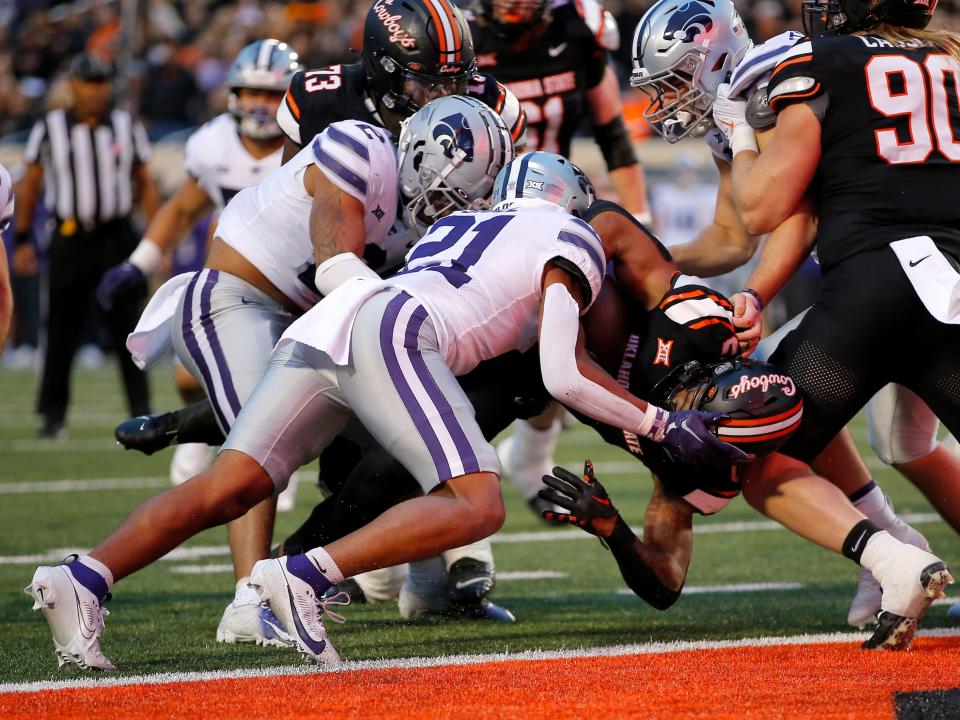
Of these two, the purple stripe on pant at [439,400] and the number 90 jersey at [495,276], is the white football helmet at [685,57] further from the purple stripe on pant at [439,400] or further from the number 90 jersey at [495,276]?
the purple stripe on pant at [439,400]

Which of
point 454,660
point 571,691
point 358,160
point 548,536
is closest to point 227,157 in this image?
point 548,536

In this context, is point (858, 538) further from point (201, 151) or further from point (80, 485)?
point (80, 485)

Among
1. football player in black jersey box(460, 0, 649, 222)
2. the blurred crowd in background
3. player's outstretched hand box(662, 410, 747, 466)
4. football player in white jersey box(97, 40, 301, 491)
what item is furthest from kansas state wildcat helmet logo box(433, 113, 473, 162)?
the blurred crowd in background

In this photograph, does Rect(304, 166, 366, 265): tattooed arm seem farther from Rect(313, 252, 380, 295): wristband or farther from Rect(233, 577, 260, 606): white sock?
Rect(233, 577, 260, 606): white sock

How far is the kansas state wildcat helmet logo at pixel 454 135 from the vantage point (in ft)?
12.0

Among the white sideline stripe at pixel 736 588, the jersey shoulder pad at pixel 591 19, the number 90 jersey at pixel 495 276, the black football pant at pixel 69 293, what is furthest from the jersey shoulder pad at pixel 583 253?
the black football pant at pixel 69 293

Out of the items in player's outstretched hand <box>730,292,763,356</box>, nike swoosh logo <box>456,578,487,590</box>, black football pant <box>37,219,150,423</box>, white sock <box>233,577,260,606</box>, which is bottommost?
black football pant <box>37,219,150,423</box>

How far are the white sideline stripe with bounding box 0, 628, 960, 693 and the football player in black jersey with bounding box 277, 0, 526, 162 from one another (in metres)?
1.58

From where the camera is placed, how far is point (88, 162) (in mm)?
8859

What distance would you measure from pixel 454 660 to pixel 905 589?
40.1 inches

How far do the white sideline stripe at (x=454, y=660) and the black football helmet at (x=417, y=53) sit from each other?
5.22ft

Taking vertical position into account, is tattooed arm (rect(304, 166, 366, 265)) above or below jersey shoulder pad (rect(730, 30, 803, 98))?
below

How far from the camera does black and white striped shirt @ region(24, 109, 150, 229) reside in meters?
8.87

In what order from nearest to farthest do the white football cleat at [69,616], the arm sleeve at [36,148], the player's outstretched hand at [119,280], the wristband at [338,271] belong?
the white football cleat at [69,616] → the wristband at [338,271] → the player's outstretched hand at [119,280] → the arm sleeve at [36,148]
